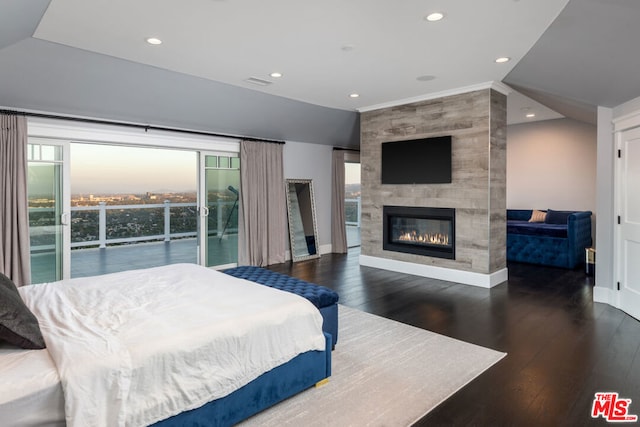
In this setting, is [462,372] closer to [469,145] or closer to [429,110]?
[469,145]

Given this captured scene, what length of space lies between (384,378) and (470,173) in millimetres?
3480

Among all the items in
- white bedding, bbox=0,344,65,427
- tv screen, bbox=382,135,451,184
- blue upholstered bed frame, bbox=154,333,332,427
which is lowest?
blue upholstered bed frame, bbox=154,333,332,427

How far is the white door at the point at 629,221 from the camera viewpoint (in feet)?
12.7

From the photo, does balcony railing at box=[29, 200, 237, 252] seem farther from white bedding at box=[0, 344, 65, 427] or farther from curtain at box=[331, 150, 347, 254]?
white bedding at box=[0, 344, 65, 427]

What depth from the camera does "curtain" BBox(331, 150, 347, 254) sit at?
8070 mm

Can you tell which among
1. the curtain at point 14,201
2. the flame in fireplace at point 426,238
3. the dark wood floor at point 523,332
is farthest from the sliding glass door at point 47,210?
the flame in fireplace at point 426,238

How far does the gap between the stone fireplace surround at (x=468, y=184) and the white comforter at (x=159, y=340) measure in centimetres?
345

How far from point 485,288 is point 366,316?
81.0 inches

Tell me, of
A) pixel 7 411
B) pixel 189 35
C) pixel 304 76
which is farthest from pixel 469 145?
pixel 7 411

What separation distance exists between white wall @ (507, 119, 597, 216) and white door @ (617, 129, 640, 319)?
→ 3.37m

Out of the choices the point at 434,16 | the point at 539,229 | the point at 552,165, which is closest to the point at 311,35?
the point at 434,16

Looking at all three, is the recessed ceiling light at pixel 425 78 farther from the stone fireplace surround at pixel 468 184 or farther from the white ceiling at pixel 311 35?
the stone fireplace surround at pixel 468 184

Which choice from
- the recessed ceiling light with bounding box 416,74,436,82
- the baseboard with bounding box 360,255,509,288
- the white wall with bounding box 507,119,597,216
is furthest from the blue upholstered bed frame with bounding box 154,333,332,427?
the white wall with bounding box 507,119,597,216

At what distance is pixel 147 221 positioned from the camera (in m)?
9.13
